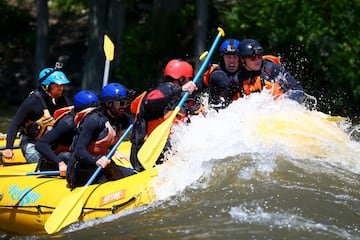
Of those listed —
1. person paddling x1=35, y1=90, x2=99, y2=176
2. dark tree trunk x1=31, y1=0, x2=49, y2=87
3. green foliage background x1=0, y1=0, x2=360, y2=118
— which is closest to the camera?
person paddling x1=35, y1=90, x2=99, y2=176

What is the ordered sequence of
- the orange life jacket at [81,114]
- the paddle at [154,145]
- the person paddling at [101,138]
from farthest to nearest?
1. the orange life jacket at [81,114]
2. the person paddling at [101,138]
3. the paddle at [154,145]

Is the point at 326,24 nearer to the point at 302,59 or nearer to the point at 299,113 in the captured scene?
the point at 302,59

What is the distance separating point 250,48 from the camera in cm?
819

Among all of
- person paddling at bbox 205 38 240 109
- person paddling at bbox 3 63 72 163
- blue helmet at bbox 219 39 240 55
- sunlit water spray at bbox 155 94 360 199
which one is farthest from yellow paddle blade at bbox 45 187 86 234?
blue helmet at bbox 219 39 240 55

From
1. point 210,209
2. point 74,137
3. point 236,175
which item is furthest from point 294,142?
point 74,137

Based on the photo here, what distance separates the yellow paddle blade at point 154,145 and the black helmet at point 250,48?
154cm

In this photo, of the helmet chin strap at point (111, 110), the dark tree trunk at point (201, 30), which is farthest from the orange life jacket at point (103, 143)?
the dark tree trunk at point (201, 30)

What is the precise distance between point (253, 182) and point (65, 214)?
1719 mm

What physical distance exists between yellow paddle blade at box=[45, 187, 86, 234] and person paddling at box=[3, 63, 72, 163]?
188 centimetres

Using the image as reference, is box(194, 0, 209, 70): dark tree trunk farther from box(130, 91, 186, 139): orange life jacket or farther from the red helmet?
the red helmet

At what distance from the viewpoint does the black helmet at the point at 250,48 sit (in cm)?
816

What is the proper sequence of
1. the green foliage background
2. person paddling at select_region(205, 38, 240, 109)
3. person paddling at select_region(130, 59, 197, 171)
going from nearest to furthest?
person paddling at select_region(130, 59, 197, 171)
person paddling at select_region(205, 38, 240, 109)
the green foliage background

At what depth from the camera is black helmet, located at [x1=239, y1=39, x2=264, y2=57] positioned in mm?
8164

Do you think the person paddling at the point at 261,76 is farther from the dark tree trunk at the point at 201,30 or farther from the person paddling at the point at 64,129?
the dark tree trunk at the point at 201,30
